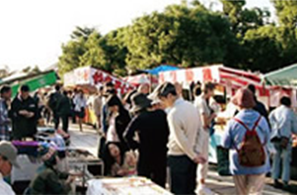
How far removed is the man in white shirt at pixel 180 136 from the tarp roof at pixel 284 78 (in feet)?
14.2

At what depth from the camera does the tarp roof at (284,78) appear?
29.9 ft

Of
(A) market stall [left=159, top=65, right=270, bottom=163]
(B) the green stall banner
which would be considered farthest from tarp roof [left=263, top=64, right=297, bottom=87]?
(B) the green stall banner

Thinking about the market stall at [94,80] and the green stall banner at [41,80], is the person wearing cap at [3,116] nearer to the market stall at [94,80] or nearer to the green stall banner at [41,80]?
the green stall banner at [41,80]

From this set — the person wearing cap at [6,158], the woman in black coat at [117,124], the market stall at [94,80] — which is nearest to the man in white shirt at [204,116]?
the woman in black coat at [117,124]

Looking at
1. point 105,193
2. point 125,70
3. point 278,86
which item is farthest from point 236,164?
point 125,70

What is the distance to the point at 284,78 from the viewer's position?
30.4 ft

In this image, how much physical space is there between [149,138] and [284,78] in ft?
16.0

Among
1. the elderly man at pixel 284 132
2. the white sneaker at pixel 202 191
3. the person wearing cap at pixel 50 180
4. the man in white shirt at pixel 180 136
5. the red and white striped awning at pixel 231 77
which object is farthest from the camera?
the red and white striped awning at pixel 231 77

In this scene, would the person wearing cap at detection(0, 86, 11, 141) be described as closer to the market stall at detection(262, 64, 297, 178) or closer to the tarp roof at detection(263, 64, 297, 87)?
the market stall at detection(262, 64, 297, 178)

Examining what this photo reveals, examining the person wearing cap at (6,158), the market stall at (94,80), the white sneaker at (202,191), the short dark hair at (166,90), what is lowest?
the white sneaker at (202,191)

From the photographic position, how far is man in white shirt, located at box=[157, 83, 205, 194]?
5.20m

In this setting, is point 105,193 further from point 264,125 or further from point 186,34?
point 186,34

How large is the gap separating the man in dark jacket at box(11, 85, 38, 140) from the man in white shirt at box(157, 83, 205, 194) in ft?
13.7

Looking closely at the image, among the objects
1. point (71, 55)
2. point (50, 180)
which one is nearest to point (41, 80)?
point (50, 180)
